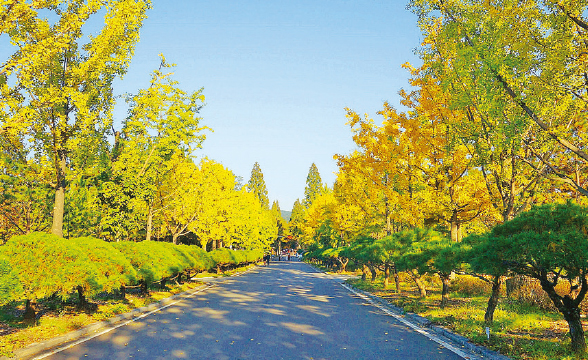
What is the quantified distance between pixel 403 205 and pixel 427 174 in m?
1.65

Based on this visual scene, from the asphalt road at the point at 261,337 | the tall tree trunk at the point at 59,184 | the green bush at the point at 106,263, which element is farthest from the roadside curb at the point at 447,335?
the tall tree trunk at the point at 59,184

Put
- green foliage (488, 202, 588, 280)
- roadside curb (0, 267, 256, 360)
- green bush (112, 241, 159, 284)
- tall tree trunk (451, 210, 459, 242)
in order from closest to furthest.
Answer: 1. green foliage (488, 202, 588, 280)
2. roadside curb (0, 267, 256, 360)
3. green bush (112, 241, 159, 284)
4. tall tree trunk (451, 210, 459, 242)

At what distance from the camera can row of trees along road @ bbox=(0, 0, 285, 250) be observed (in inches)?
456

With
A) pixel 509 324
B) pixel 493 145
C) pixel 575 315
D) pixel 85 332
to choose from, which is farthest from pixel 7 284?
pixel 493 145

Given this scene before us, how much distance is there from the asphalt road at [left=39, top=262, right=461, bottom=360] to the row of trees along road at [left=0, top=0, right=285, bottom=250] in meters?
5.13

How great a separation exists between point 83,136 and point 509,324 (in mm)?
13055

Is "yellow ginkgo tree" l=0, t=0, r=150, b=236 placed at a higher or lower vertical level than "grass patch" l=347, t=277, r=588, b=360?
higher

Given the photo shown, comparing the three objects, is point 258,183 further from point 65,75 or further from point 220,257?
point 65,75

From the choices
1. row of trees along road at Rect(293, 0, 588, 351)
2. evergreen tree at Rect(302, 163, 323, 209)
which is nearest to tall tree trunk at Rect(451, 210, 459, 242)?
row of trees along road at Rect(293, 0, 588, 351)

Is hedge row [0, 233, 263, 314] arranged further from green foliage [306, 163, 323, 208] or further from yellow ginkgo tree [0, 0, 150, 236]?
green foliage [306, 163, 323, 208]

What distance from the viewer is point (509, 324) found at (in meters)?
9.46

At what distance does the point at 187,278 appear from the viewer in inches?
885

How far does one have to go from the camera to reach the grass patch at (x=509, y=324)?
23.4 ft

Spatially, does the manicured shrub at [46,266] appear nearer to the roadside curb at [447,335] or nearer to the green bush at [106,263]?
the green bush at [106,263]
